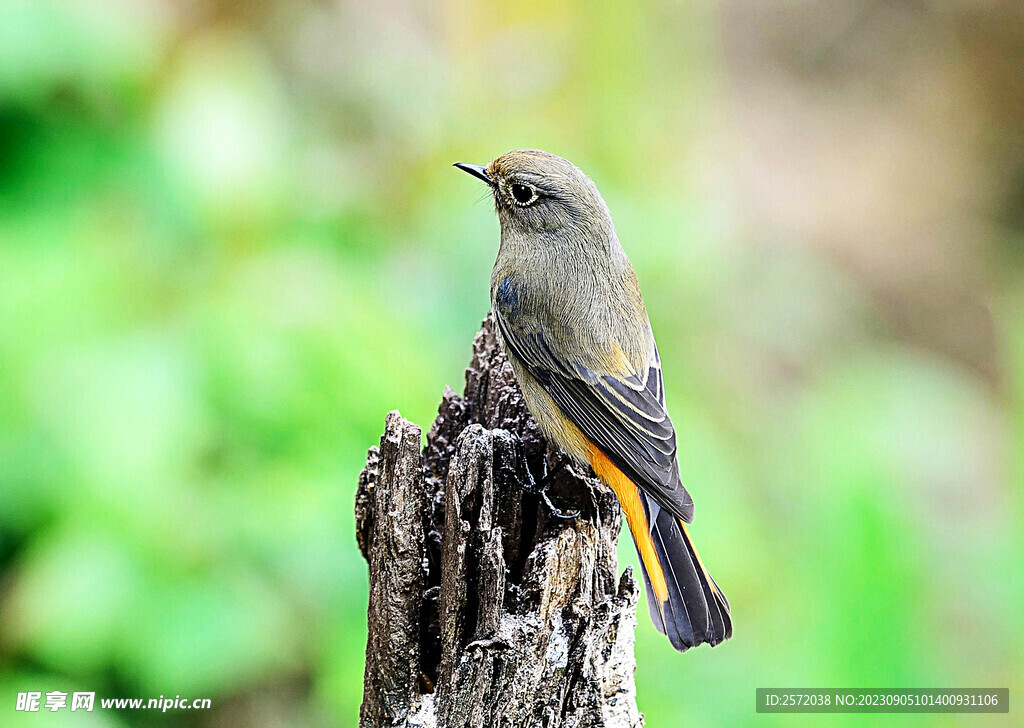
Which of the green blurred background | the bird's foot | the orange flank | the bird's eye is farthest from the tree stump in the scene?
the bird's eye

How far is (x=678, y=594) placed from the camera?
8.07 ft

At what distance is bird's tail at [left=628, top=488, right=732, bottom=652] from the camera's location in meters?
2.46

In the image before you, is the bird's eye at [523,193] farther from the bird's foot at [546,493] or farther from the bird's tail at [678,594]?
the bird's tail at [678,594]

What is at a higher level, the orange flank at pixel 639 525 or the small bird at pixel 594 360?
the small bird at pixel 594 360

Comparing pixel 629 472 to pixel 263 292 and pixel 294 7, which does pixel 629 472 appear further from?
pixel 294 7

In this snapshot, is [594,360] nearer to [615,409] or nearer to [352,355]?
[615,409]

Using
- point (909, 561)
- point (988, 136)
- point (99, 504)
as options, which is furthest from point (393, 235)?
point (988, 136)

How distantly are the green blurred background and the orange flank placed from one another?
645 millimetres

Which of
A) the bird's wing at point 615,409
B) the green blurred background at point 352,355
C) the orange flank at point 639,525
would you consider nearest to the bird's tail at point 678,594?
the orange flank at point 639,525

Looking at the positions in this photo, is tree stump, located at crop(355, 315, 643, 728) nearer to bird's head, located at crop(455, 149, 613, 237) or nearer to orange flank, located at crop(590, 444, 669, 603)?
orange flank, located at crop(590, 444, 669, 603)

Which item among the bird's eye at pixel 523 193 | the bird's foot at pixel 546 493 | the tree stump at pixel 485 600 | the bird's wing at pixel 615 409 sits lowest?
the tree stump at pixel 485 600

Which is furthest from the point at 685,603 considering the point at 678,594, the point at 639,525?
the point at 639,525

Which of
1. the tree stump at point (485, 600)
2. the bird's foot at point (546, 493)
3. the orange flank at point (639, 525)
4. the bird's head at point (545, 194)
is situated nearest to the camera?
the tree stump at point (485, 600)

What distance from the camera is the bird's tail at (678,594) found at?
8.05ft
